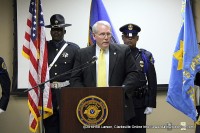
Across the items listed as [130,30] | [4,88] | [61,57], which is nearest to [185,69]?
[130,30]

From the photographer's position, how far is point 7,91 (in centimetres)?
416

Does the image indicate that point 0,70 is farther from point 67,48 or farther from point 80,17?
point 80,17

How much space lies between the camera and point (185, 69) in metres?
3.73

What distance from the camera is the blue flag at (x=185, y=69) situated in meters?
3.69

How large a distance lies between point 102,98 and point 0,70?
2057 millimetres

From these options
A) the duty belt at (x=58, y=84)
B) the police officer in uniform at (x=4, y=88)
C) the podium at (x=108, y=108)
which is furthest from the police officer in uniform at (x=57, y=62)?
the podium at (x=108, y=108)

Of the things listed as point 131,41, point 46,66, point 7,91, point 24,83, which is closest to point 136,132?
point 131,41

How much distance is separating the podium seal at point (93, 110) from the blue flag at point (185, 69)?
58.1 inches

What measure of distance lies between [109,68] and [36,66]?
1299 millimetres

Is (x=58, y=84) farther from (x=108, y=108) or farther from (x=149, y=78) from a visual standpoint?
(x=108, y=108)

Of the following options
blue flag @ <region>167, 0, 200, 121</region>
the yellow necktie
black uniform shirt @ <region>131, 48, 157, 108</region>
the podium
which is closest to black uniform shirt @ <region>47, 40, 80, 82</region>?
black uniform shirt @ <region>131, 48, 157, 108</region>

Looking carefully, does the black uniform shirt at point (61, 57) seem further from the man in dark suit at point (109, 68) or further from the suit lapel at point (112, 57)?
the suit lapel at point (112, 57)

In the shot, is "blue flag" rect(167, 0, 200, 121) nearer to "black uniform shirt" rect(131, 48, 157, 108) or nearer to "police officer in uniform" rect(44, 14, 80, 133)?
"black uniform shirt" rect(131, 48, 157, 108)

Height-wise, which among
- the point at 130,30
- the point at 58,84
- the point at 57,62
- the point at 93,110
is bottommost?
the point at 93,110
